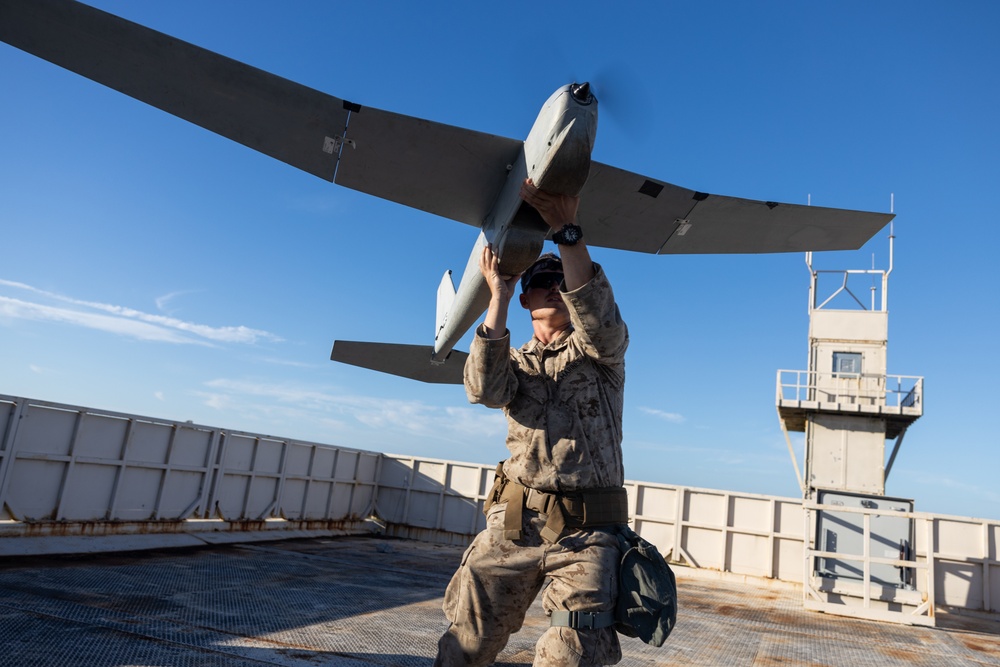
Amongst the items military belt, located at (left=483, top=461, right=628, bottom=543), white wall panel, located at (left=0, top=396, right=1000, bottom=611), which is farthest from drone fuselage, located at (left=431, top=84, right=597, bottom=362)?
white wall panel, located at (left=0, top=396, right=1000, bottom=611)

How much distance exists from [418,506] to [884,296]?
13.0 m

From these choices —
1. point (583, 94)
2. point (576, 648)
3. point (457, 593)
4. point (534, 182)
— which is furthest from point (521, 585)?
point (583, 94)

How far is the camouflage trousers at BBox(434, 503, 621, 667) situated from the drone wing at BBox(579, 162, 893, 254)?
3.65 meters

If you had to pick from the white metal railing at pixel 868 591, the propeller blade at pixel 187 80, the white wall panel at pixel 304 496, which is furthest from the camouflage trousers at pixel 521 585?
the white metal railing at pixel 868 591

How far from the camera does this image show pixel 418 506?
53.0 feet

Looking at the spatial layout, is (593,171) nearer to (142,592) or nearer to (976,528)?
(142,592)

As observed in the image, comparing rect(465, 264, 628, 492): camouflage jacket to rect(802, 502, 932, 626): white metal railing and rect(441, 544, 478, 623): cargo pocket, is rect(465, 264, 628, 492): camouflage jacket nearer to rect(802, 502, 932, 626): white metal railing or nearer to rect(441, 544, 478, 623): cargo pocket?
rect(441, 544, 478, 623): cargo pocket

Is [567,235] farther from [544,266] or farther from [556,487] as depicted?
[556,487]

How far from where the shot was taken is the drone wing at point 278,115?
4.38m

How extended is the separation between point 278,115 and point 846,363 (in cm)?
1585

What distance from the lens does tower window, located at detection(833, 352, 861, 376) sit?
54.1 feet

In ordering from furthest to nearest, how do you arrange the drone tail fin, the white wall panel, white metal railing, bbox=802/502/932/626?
1. white metal railing, bbox=802/502/932/626
2. the white wall panel
3. the drone tail fin

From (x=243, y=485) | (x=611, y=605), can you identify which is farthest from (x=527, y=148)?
(x=243, y=485)

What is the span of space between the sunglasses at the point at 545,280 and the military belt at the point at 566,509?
3.12 feet
